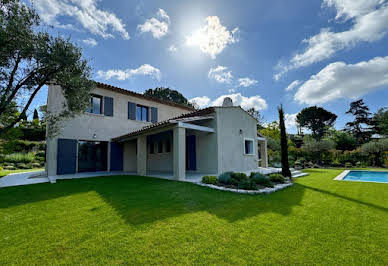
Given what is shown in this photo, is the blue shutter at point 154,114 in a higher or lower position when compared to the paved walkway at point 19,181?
higher

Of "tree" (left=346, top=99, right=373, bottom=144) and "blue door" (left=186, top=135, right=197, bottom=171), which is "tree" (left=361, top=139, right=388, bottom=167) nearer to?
"tree" (left=346, top=99, right=373, bottom=144)

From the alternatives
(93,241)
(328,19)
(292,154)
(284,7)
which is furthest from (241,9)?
(292,154)

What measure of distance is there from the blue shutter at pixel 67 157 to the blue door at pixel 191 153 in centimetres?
880

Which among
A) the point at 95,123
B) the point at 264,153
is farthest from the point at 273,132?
the point at 95,123

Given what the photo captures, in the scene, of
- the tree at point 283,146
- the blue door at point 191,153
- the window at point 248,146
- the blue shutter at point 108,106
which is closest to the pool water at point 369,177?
the tree at point 283,146

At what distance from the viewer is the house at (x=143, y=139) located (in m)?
11.8

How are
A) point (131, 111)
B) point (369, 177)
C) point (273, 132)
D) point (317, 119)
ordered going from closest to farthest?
point (369, 177)
point (131, 111)
point (273, 132)
point (317, 119)

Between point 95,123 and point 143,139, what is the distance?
496 centimetres

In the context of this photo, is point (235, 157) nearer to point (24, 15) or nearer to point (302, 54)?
point (302, 54)

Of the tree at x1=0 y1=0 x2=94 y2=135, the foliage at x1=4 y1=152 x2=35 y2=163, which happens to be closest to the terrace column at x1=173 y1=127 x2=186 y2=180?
the tree at x1=0 y1=0 x2=94 y2=135

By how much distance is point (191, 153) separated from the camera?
13.4 metres

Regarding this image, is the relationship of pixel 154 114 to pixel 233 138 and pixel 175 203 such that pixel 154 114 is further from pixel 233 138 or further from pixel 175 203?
pixel 175 203

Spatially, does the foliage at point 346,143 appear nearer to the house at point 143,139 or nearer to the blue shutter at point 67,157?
the house at point 143,139

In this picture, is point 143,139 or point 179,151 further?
point 143,139
